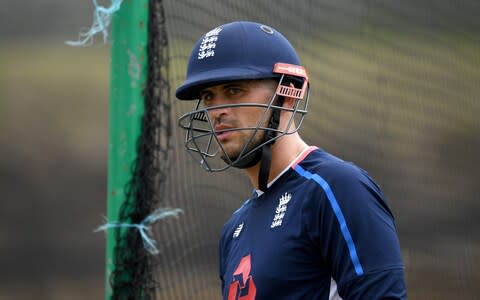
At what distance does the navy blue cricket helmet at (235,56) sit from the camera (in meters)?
2.91

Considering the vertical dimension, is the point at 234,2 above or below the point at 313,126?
above

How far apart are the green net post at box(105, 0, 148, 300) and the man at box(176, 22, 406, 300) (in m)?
0.92

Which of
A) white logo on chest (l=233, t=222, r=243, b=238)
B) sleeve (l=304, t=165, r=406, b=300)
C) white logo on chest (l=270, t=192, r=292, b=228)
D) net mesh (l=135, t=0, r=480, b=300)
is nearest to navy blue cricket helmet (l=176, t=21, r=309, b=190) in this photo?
white logo on chest (l=270, t=192, r=292, b=228)

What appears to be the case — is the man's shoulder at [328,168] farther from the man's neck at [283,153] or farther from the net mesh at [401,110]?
the net mesh at [401,110]

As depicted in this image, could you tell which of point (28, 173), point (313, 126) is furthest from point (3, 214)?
point (313, 126)

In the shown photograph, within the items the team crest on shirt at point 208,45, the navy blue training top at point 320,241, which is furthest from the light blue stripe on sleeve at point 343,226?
the team crest on shirt at point 208,45

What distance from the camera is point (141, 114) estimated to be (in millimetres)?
4090

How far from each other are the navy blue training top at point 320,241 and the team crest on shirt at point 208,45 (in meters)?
0.44

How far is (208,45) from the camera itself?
3.04 m

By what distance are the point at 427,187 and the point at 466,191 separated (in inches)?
11.8

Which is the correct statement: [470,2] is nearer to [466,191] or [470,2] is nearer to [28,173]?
[466,191]

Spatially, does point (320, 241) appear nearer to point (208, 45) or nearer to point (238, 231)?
point (238, 231)

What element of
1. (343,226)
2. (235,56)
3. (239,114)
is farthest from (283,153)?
(343,226)

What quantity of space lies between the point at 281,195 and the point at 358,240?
398 mm
